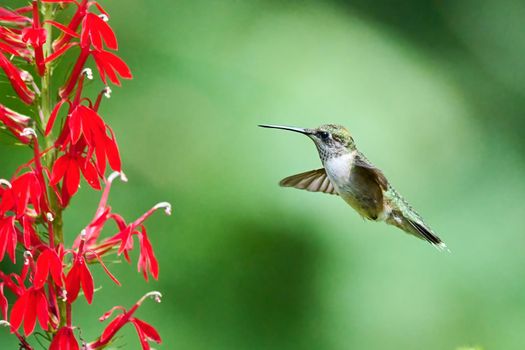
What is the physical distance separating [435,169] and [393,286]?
384mm

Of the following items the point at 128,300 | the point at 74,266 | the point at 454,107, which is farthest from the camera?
the point at 454,107

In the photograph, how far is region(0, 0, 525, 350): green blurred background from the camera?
2.40m

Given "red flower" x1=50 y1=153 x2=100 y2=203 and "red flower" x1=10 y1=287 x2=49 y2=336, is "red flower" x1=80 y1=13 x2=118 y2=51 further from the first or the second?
"red flower" x1=10 y1=287 x2=49 y2=336

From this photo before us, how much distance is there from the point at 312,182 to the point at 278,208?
0.37 m

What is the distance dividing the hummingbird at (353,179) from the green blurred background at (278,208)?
1.34ft

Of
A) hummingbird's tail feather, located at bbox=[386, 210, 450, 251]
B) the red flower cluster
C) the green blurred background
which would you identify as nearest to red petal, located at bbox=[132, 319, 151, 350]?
the red flower cluster

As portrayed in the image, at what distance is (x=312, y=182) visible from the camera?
2.04 meters

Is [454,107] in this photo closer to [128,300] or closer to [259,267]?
[259,267]

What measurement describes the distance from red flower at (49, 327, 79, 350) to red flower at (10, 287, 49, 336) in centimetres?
3

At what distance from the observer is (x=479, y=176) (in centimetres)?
275

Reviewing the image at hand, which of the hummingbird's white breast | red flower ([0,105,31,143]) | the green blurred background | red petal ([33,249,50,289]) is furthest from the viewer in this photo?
the green blurred background

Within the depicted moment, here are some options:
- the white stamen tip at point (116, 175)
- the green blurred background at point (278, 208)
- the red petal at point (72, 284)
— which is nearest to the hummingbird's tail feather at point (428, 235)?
the green blurred background at point (278, 208)

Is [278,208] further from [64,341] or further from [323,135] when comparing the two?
[64,341]

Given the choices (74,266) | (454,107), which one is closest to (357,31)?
(454,107)
